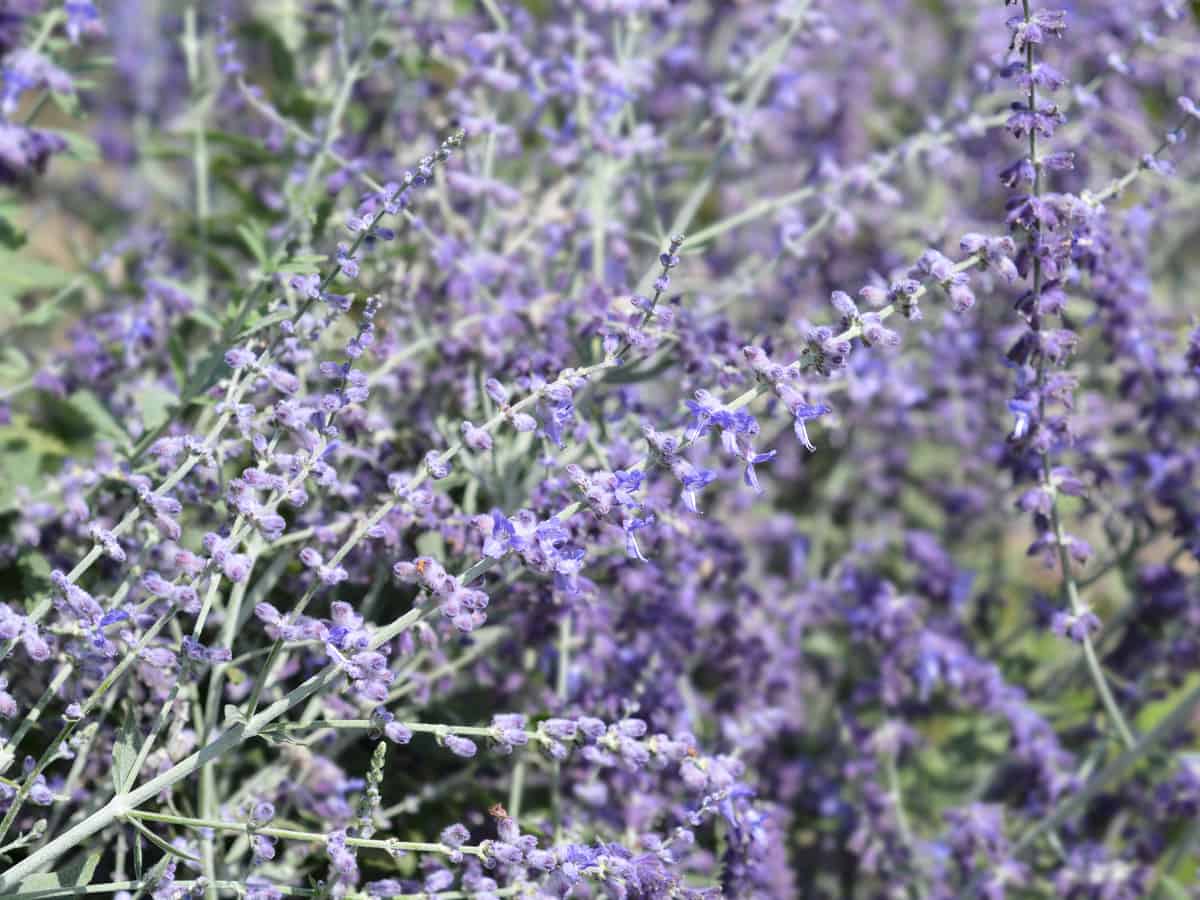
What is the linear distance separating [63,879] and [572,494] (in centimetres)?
84

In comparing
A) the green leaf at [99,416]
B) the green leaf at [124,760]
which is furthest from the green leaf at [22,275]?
the green leaf at [124,760]

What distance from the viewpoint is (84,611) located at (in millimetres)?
1688

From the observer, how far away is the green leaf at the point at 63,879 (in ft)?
5.57

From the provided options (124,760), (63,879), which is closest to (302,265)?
(124,760)

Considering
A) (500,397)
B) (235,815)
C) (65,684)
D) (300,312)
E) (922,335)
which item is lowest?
(235,815)

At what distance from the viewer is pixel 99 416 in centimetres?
244

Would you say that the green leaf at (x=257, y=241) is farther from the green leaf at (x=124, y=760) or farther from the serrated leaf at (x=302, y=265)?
the green leaf at (x=124, y=760)

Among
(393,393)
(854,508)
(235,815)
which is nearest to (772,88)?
(854,508)

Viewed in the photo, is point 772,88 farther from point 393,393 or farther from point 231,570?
point 231,570

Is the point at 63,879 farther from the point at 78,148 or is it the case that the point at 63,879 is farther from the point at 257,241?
the point at 78,148

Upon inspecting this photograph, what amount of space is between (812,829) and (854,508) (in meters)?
0.98

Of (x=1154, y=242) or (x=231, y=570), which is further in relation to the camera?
(x=1154, y=242)

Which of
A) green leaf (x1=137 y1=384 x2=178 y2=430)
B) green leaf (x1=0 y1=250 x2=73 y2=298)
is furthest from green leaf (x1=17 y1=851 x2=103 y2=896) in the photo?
green leaf (x1=0 y1=250 x2=73 y2=298)

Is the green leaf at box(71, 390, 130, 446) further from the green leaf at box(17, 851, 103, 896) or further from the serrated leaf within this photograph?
the green leaf at box(17, 851, 103, 896)
